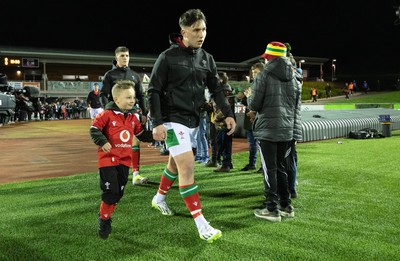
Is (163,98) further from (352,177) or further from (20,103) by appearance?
(20,103)

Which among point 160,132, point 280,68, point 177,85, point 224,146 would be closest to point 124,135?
point 160,132

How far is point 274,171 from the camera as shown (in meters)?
4.57

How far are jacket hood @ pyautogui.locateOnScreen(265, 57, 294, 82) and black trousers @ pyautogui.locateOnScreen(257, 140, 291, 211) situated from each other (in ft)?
2.72

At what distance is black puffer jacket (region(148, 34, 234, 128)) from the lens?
149 inches

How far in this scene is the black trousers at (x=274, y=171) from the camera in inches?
178

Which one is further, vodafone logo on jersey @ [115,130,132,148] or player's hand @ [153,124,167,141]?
vodafone logo on jersey @ [115,130,132,148]

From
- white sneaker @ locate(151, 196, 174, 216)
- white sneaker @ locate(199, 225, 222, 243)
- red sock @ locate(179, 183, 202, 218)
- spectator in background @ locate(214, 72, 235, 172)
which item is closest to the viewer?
white sneaker @ locate(199, 225, 222, 243)

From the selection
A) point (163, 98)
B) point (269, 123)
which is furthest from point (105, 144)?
point (269, 123)

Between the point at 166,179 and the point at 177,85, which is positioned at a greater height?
the point at 177,85

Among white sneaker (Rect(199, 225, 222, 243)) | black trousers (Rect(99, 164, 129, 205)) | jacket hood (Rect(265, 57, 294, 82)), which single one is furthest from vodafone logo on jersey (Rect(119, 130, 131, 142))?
jacket hood (Rect(265, 57, 294, 82))

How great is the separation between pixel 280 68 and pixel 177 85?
1.42 meters

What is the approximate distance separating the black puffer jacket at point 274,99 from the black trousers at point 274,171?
4.9 inches

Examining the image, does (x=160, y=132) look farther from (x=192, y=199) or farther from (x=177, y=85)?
(x=192, y=199)

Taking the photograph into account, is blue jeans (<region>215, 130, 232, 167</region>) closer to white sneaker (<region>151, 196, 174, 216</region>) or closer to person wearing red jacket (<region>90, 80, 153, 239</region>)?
white sneaker (<region>151, 196, 174, 216</region>)
